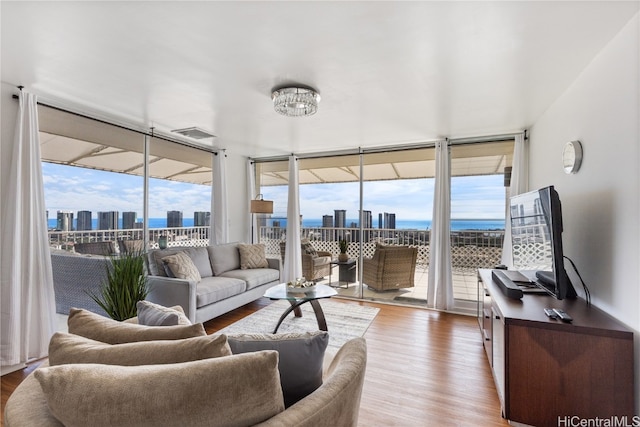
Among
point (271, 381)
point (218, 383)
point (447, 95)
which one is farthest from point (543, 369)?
point (447, 95)

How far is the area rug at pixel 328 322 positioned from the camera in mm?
3370

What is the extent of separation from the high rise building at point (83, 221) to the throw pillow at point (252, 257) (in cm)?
194

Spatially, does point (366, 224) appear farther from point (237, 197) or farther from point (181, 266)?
point (181, 266)

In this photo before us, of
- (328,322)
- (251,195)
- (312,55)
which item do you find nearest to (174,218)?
(251,195)

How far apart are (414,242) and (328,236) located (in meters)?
1.74

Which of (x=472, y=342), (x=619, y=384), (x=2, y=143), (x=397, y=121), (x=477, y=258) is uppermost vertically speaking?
(x=397, y=121)

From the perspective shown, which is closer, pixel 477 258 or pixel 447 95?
pixel 447 95

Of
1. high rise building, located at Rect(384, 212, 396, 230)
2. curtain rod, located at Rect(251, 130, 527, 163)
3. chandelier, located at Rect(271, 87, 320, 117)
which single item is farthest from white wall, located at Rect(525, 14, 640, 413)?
high rise building, located at Rect(384, 212, 396, 230)

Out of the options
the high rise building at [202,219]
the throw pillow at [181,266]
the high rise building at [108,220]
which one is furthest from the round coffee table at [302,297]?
the high rise building at [202,219]

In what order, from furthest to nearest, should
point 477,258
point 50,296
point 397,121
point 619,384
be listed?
1. point 477,258
2. point 397,121
3. point 50,296
4. point 619,384

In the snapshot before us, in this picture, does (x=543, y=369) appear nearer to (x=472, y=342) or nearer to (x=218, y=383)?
(x=472, y=342)

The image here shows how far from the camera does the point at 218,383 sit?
2.61ft

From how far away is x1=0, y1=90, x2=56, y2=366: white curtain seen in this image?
248 cm

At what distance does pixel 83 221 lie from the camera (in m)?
3.37
